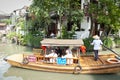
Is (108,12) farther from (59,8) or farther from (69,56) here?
(69,56)

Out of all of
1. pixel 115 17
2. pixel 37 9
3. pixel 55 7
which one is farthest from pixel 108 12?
pixel 37 9

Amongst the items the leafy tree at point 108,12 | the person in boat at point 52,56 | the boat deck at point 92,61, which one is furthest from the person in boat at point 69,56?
the leafy tree at point 108,12

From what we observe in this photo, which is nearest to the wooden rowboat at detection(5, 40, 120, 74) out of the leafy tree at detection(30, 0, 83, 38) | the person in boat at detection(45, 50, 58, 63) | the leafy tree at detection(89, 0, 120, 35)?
the person in boat at detection(45, 50, 58, 63)

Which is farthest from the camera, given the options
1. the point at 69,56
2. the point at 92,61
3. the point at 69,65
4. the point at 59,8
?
the point at 59,8

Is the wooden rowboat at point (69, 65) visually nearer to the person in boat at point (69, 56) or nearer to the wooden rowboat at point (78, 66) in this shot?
the wooden rowboat at point (78, 66)

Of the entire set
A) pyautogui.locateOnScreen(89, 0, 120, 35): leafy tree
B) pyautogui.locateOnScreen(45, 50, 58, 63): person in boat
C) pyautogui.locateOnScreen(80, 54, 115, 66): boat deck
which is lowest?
pyautogui.locateOnScreen(80, 54, 115, 66): boat deck

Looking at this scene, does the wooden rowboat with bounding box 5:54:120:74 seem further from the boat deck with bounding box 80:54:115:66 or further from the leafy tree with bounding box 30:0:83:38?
the leafy tree with bounding box 30:0:83:38

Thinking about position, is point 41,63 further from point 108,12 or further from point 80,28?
point 80,28

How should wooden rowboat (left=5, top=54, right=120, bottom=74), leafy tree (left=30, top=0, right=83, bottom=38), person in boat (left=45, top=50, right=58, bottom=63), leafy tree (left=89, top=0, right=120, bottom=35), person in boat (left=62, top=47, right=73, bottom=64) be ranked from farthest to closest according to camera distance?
leafy tree (left=30, top=0, right=83, bottom=38) → leafy tree (left=89, top=0, right=120, bottom=35) → person in boat (left=45, top=50, right=58, bottom=63) → person in boat (left=62, top=47, right=73, bottom=64) → wooden rowboat (left=5, top=54, right=120, bottom=74)

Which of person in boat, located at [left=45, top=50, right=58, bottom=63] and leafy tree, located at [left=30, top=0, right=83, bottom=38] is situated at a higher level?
leafy tree, located at [left=30, top=0, right=83, bottom=38]

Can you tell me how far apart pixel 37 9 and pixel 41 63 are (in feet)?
36.8

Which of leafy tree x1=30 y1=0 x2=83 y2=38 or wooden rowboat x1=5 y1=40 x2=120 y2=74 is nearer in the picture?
wooden rowboat x1=5 y1=40 x2=120 y2=74

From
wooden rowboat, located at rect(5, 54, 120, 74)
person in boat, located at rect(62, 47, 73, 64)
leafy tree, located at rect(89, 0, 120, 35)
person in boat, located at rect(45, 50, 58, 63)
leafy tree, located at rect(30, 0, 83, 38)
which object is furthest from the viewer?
leafy tree, located at rect(30, 0, 83, 38)

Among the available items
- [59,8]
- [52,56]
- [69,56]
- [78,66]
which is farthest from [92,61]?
[59,8]
